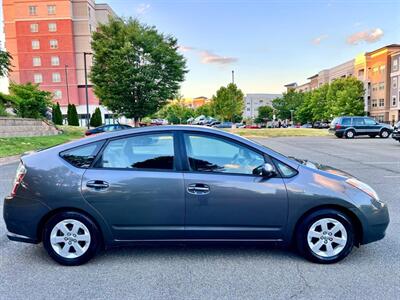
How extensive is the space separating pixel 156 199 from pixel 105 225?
653 mm

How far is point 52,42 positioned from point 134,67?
4142cm

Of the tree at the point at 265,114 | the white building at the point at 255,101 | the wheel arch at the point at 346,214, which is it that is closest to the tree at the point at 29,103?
the wheel arch at the point at 346,214

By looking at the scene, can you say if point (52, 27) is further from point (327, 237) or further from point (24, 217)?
point (327, 237)

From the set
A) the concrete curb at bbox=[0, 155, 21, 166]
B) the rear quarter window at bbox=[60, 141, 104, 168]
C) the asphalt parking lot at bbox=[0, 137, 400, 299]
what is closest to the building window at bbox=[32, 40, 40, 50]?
the concrete curb at bbox=[0, 155, 21, 166]

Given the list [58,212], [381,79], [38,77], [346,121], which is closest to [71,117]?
[38,77]

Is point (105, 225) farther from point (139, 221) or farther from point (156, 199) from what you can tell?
point (156, 199)

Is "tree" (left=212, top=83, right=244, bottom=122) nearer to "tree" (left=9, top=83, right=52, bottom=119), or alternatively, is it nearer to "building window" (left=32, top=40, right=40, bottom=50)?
"building window" (left=32, top=40, right=40, bottom=50)

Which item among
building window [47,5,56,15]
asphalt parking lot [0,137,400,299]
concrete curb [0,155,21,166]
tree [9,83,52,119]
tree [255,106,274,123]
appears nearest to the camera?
asphalt parking lot [0,137,400,299]

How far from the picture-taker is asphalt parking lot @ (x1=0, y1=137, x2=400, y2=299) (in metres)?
3.00

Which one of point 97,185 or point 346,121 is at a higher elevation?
point 346,121

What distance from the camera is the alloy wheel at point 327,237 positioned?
3553 mm

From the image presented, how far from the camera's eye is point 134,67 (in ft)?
84.7

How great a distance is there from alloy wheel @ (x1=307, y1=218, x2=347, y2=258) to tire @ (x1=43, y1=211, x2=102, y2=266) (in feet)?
7.97

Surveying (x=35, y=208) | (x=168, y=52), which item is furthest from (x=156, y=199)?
(x=168, y=52)
